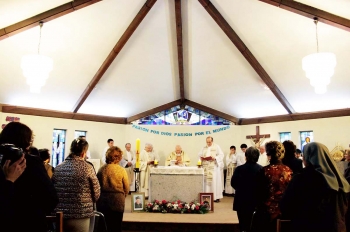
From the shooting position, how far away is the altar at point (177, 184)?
674 centimetres

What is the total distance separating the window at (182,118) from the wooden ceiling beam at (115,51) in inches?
97.9

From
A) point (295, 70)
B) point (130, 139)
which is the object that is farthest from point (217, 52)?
point (130, 139)

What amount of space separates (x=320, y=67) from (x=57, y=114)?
7216 millimetres

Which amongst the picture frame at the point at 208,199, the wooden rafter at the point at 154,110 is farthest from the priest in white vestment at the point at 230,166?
the picture frame at the point at 208,199

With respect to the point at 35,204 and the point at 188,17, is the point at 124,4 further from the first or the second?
the point at 35,204

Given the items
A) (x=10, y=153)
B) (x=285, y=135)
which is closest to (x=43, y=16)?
(x=10, y=153)

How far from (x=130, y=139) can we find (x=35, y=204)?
30.1ft

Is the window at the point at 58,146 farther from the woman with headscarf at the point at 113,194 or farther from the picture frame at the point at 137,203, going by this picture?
the woman with headscarf at the point at 113,194

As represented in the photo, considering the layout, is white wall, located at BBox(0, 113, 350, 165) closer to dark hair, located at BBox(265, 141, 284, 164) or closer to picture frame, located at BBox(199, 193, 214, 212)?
picture frame, located at BBox(199, 193, 214, 212)

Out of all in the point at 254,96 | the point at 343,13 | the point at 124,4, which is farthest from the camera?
the point at 254,96

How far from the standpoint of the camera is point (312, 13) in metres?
5.62

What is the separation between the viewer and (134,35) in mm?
7629

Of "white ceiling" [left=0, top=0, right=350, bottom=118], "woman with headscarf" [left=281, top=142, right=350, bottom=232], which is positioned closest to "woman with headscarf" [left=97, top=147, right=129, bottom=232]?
"woman with headscarf" [left=281, top=142, right=350, bottom=232]

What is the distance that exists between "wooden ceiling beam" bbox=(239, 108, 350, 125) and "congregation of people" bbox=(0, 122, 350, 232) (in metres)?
6.05
